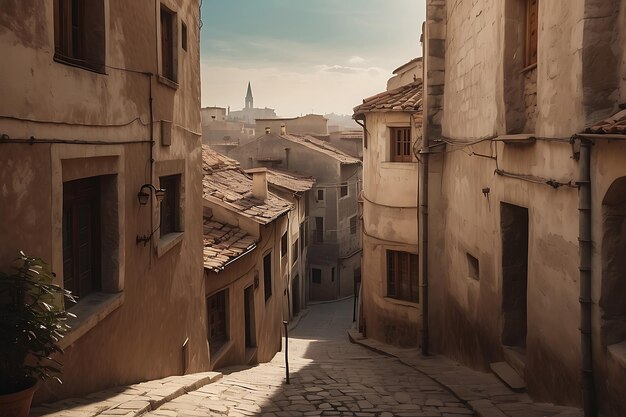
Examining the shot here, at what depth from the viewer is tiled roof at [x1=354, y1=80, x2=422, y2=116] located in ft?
51.7

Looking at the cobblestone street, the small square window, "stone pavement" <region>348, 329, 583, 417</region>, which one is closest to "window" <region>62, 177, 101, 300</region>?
the cobblestone street

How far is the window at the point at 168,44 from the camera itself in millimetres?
9594

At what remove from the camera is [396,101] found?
16391mm

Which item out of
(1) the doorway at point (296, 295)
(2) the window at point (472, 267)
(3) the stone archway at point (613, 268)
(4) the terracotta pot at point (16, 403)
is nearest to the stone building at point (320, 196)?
(1) the doorway at point (296, 295)

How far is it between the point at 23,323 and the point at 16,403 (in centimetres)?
56

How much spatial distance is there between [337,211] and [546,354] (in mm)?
28319

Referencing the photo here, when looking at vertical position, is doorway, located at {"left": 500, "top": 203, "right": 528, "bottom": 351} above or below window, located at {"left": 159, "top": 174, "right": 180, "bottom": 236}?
below

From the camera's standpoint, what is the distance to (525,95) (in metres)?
8.64

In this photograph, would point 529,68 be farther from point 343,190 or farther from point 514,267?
point 343,190

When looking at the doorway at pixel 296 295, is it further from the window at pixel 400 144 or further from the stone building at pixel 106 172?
the stone building at pixel 106 172

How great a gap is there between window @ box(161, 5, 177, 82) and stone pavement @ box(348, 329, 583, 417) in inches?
257

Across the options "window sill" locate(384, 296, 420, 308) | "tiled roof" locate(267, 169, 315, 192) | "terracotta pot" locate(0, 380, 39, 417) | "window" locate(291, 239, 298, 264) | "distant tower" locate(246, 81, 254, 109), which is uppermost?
"distant tower" locate(246, 81, 254, 109)

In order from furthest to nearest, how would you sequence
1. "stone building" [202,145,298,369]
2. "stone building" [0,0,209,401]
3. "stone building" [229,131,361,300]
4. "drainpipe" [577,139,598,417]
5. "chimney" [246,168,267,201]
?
"stone building" [229,131,361,300] → "chimney" [246,168,267,201] → "stone building" [202,145,298,369] → "drainpipe" [577,139,598,417] → "stone building" [0,0,209,401]

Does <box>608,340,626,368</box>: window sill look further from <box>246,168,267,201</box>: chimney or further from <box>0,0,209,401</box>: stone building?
<box>246,168,267,201</box>: chimney
